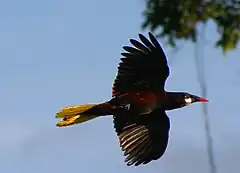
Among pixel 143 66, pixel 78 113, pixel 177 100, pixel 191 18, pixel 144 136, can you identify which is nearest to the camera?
pixel 78 113

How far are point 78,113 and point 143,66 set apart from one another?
3.18ft

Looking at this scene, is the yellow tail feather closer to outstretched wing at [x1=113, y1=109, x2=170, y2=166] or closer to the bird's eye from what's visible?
outstretched wing at [x1=113, y1=109, x2=170, y2=166]

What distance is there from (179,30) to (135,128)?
13691 millimetres

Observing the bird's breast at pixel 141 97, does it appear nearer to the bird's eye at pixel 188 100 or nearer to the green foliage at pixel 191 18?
the bird's eye at pixel 188 100

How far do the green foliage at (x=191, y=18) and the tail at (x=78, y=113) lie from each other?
13773 mm

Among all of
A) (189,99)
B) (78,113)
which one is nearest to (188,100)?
(189,99)

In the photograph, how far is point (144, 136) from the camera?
12289 mm

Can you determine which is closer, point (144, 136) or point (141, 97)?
point (141, 97)

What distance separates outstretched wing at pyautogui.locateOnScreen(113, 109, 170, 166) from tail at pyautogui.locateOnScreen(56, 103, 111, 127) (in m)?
0.59

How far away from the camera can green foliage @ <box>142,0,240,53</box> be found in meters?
25.6

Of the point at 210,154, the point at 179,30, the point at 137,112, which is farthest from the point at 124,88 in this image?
the point at 210,154

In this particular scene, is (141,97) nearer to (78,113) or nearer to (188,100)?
(188,100)

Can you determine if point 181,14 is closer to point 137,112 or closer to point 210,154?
point 210,154

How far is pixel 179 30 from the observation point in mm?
25688
